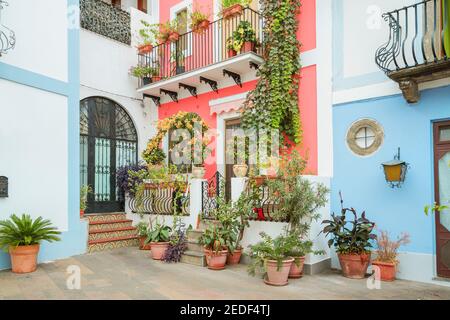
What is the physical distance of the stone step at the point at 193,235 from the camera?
7.41 m

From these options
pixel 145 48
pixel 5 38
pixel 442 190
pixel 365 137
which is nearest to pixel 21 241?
pixel 5 38

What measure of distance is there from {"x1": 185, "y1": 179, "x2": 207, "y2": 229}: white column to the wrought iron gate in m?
0.13

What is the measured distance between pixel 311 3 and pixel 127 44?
5.35 meters

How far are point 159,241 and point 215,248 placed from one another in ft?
5.00

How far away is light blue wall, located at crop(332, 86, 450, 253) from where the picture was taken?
568 cm

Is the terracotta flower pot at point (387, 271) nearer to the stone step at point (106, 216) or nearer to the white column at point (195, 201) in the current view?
the white column at point (195, 201)

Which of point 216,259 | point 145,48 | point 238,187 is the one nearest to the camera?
point 216,259

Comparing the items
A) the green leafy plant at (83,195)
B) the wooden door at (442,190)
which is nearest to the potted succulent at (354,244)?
the wooden door at (442,190)

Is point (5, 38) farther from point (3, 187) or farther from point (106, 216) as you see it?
point (106, 216)

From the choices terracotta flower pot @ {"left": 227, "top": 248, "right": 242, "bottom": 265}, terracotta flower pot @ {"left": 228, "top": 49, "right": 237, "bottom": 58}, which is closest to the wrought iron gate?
terracotta flower pot @ {"left": 227, "top": 248, "right": 242, "bottom": 265}

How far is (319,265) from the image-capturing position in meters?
6.31

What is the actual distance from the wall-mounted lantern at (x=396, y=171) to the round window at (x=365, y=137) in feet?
1.51

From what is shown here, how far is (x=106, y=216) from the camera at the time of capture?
886 centimetres
